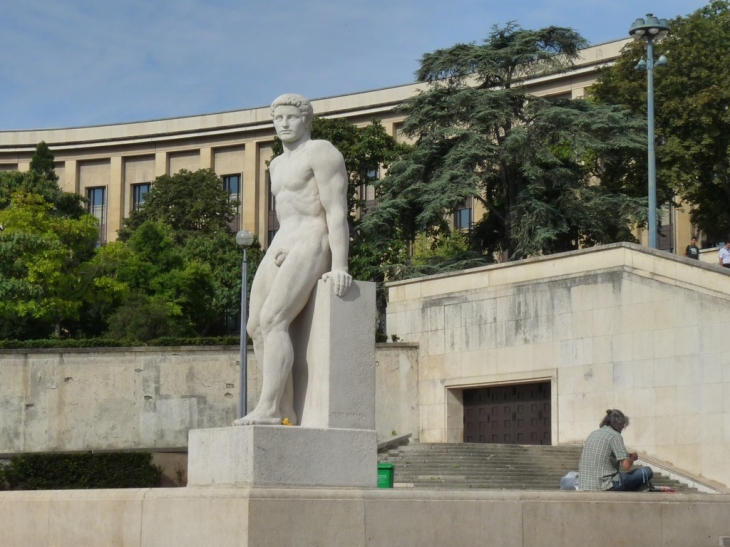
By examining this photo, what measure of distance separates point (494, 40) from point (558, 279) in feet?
42.3

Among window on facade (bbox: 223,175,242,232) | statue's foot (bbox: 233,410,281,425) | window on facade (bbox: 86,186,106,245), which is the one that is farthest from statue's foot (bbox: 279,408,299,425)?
window on facade (bbox: 86,186,106,245)

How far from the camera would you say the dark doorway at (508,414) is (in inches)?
1173

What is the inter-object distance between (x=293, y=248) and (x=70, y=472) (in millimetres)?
20363

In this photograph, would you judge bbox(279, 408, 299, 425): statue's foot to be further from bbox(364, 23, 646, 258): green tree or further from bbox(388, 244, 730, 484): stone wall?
bbox(364, 23, 646, 258): green tree

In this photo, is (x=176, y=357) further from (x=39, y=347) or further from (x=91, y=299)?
(x=91, y=299)

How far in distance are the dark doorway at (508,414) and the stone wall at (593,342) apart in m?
0.39

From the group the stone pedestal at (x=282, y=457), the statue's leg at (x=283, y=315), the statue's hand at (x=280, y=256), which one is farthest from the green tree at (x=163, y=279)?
the stone pedestal at (x=282, y=457)

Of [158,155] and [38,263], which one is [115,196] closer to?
[158,155]

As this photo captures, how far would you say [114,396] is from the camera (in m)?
33.8

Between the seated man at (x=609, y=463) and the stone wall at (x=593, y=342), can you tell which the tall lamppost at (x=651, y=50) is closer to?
the stone wall at (x=593, y=342)

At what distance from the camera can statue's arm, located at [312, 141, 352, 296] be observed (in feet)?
34.9

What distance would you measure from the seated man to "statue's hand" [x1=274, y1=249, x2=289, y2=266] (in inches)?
136

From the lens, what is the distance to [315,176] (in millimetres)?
10805

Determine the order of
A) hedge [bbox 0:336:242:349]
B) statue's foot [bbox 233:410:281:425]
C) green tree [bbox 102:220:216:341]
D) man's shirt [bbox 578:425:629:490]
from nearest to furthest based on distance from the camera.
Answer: statue's foot [bbox 233:410:281:425] < man's shirt [bbox 578:425:629:490] < hedge [bbox 0:336:242:349] < green tree [bbox 102:220:216:341]
